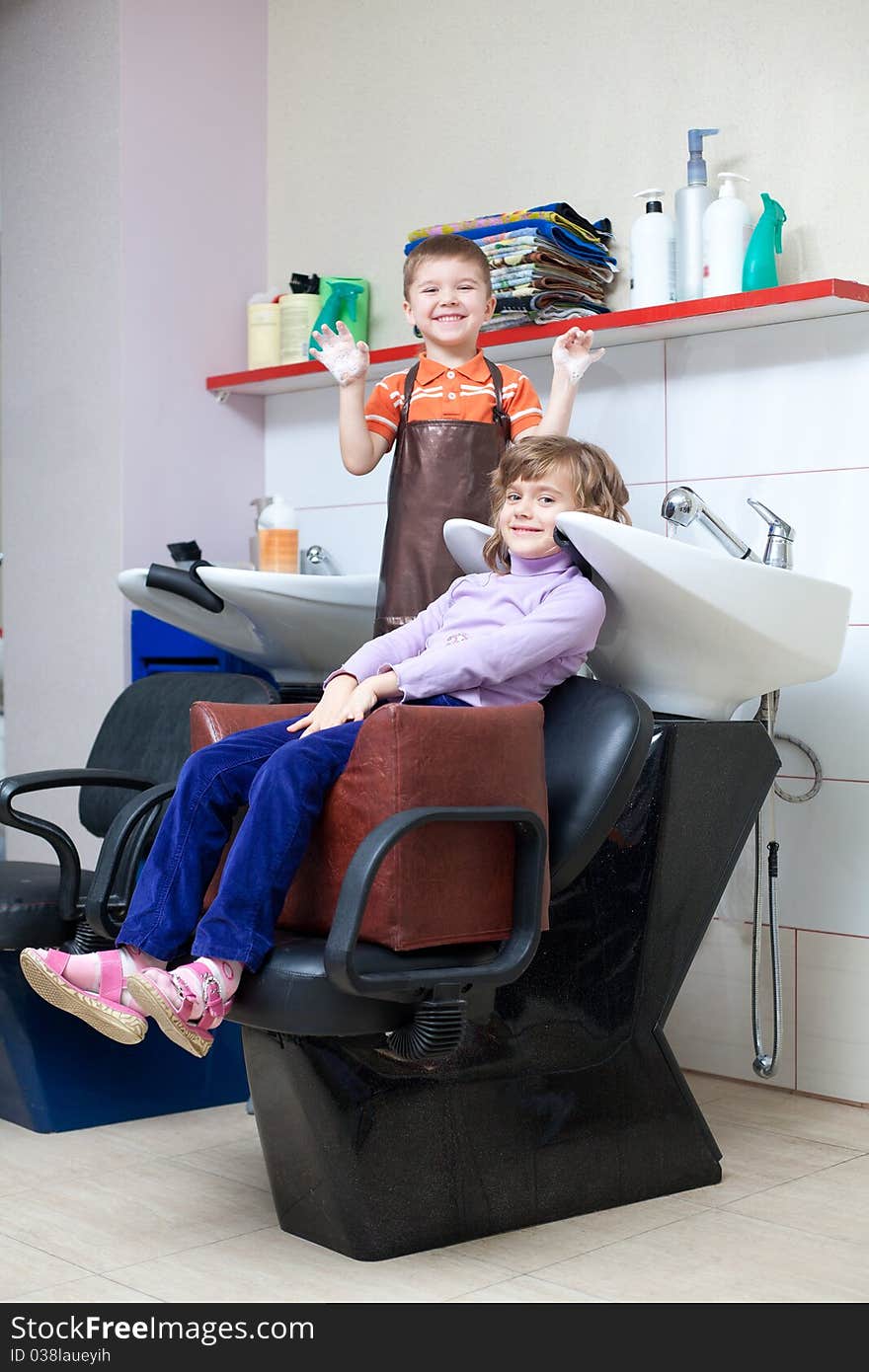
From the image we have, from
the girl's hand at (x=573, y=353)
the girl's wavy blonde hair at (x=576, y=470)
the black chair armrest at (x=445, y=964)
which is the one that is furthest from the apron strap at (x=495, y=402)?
the black chair armrest at (x=445, y=964)

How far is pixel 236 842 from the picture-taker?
190 cm

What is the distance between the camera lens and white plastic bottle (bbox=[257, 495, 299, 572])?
3.47 m

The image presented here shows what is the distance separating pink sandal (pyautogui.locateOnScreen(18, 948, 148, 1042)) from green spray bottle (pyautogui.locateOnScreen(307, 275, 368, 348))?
6.62ft

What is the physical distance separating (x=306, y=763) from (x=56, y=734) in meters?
2.04

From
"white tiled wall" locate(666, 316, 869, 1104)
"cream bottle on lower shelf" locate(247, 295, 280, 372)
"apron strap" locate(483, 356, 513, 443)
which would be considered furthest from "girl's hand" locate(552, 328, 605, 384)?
"cream bottle on lower shelf" locate(247, 295, 280, 372)

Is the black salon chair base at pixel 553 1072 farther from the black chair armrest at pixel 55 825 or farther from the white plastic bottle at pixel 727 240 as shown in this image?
the white plastic bottle at pixel 727 240

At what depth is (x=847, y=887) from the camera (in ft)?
9.29

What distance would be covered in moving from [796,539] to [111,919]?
1463 millimetres

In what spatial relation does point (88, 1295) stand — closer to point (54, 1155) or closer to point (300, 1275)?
point (300, 1275)

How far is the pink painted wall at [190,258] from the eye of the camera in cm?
361

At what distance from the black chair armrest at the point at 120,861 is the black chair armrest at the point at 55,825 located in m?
0.16

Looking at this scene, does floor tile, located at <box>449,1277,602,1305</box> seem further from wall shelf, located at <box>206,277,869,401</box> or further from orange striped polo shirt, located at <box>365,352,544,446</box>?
wall shelf, located at <box>206,277,869,401</box>
